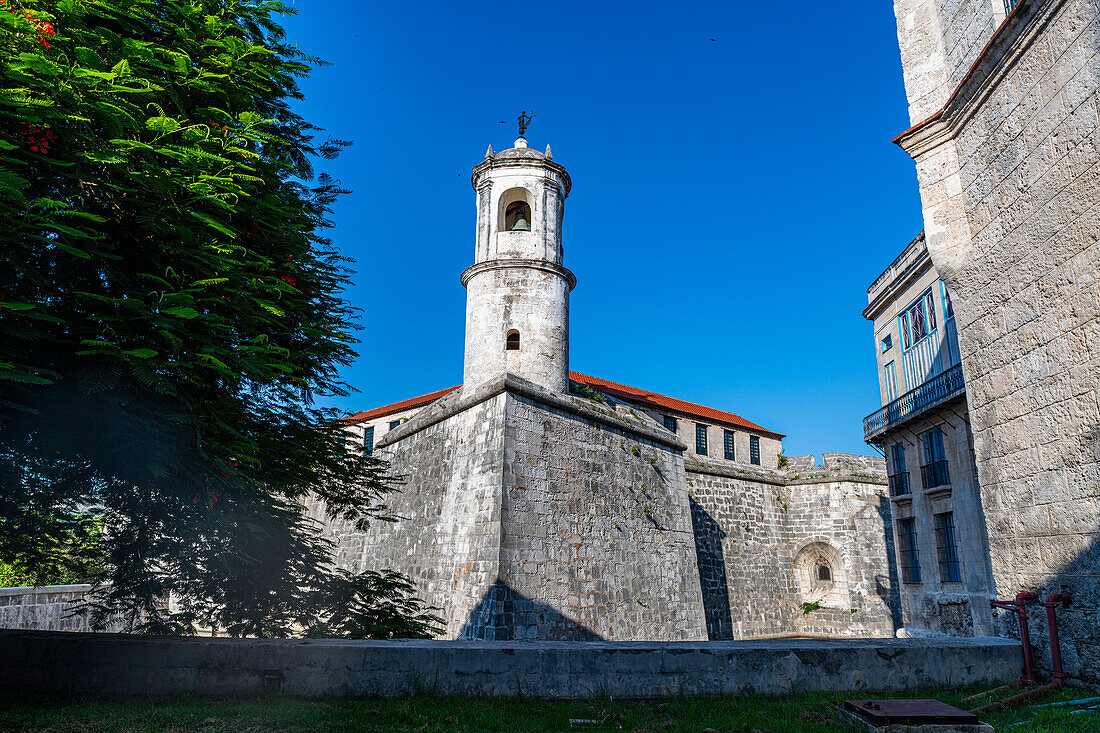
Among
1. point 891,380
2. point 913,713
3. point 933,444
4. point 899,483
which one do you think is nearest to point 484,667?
point 913,713

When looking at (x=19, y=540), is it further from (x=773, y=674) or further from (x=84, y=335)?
(x=773, y=674)

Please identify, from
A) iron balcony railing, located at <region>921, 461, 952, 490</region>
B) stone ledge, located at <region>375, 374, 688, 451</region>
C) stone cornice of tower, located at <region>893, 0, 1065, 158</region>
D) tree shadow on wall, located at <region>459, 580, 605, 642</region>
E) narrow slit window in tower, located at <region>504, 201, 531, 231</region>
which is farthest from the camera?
narrow slit window in tower, located at <region>504, 201, 531, 231</region>

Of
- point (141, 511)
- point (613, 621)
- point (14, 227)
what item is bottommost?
point (613, 621)

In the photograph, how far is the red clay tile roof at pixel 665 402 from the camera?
1065 inches

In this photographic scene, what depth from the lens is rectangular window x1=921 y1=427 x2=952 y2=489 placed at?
14633 millimetres

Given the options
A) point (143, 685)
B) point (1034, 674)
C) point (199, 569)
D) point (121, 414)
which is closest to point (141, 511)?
point (199, 569)

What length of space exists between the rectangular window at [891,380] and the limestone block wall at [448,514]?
461 inches

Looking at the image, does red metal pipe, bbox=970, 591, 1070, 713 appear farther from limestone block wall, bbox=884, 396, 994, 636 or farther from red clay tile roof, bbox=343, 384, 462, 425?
red clay tile roof, bbox=343, 384, 462, 425

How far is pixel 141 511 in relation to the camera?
261 inches

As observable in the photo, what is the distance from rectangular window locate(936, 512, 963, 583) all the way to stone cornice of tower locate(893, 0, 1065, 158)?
1066 cm

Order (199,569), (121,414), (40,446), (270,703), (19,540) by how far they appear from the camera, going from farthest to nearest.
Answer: (199,569) → (19,540) → (40,446) → (121,414) → (270,703)

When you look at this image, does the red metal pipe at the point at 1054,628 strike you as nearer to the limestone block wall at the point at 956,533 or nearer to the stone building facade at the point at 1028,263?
the stone building facade at the point at 1028,263

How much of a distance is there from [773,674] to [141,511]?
625 cm

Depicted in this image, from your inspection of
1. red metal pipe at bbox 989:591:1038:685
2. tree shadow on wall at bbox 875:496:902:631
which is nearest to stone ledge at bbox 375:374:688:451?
red metal pipe at bbox 989:591:1038:685
